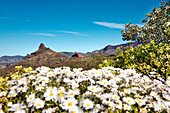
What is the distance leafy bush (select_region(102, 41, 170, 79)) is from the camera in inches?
225

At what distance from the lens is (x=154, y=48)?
6.52 meters

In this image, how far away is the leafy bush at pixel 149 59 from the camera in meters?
5.73

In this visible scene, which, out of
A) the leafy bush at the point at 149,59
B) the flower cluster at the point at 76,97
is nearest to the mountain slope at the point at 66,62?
the leafy bush at the point at 149,59

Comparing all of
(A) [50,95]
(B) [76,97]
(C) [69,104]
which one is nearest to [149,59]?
(B) [76,97]

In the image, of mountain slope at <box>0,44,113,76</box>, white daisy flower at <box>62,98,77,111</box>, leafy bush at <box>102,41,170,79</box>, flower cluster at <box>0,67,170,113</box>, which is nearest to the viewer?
white daisy flower at <box>62,98,77,111</box>

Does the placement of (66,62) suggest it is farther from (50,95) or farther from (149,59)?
(50,95)

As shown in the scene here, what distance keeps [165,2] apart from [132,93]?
39.4 feet

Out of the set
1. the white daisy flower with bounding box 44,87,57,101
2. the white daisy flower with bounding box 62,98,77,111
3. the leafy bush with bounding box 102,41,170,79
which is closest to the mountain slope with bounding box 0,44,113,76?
the leafy bush with bounding box 102,41,170,79

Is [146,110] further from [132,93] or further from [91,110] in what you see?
[91,110]

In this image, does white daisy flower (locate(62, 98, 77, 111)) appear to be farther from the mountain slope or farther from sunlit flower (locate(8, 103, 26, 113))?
the mountain slope

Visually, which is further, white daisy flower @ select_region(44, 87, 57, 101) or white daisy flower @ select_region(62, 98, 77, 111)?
white daisy flower @ select_region(44, 87, 57, 101)

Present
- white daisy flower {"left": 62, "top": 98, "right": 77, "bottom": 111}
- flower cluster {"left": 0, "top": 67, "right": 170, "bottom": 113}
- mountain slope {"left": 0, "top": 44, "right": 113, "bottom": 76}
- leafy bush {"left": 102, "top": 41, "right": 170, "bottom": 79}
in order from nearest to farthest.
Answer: white daisy flower {"left": 62, "top": 98, "right": 77, "bottom": 111}
flower cluster {"left": 0, "top": 67, "right": 170, "bottom": 113}
leafy bush {"left": 102, "top": 41, "right": 170, "bottom": 79}
mountain slope {"left": 0, "top": 44, "right": 113, "bottom": 76}

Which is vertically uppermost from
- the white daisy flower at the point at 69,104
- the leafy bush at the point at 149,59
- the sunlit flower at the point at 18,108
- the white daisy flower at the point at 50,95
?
the leafy bush at the point at 149,59

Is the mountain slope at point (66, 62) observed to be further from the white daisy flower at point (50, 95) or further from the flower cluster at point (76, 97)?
the white daisy flower at point (50, 95)
